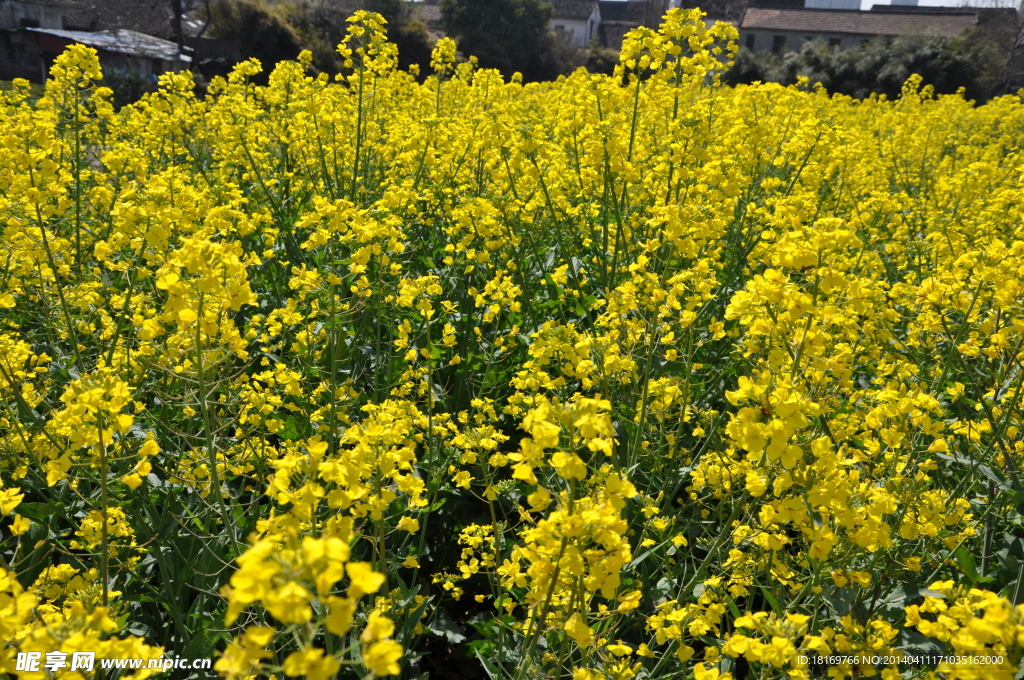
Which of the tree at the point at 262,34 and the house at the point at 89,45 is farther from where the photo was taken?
the tree at the point at 262,34

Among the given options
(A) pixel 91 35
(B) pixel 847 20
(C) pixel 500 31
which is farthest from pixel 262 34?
(B) pixel 847 20

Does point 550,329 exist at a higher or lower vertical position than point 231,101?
lower

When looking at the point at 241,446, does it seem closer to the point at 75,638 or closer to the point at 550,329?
the point at 550,329

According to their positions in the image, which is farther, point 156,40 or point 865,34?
point 865,34

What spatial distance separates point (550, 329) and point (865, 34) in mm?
46900

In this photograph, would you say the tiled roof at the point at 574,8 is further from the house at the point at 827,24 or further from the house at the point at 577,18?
the house at the point at 827,24

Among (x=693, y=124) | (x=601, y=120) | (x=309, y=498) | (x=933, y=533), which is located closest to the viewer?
(x=309, y=498)

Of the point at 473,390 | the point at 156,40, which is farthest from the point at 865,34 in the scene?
the point at 473,390

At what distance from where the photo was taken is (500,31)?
2995 centimetres

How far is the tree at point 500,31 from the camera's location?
29.3 m

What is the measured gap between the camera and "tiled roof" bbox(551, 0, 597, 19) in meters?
51.7

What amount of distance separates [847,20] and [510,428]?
49080 mm

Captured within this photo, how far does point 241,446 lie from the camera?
9.18 feet

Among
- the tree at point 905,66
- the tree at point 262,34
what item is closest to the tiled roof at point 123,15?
the tree at point 262,34
